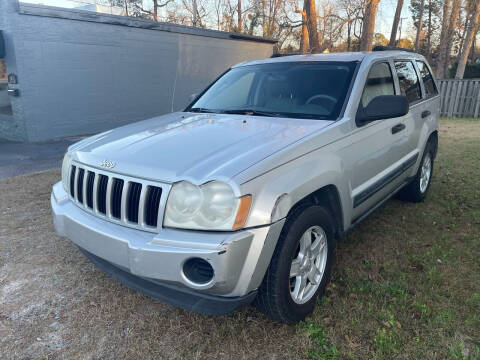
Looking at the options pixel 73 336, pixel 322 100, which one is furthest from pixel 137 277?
pixel 322 100

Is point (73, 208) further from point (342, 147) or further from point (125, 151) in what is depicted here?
point (342, 147)


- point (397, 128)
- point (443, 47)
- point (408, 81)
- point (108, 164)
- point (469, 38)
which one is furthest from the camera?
point (443, 47)

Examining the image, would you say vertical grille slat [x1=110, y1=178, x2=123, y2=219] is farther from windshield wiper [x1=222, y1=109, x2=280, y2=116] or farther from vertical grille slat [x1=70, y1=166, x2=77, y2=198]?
windshield wiper [x1=222, y1=109, x2=280, y2=116]

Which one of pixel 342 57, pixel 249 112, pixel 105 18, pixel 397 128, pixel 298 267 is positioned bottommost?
pixel 298 267

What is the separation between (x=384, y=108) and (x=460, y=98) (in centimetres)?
1380

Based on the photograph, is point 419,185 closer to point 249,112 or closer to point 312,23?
point 249,112

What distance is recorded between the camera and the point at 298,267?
97.8 inches

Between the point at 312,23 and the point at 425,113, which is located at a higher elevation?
the point at 312,23

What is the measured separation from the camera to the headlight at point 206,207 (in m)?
2.00

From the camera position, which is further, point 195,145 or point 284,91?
point 284,91

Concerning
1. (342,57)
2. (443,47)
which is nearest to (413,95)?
(342,57)

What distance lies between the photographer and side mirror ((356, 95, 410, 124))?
2908mm

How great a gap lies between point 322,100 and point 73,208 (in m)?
2.10

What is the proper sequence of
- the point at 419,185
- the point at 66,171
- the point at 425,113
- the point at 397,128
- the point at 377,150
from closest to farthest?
the point at 66,171 < the point at 377,150 < the point at 397,128 < the point at 425,113 < the point at 419,185
